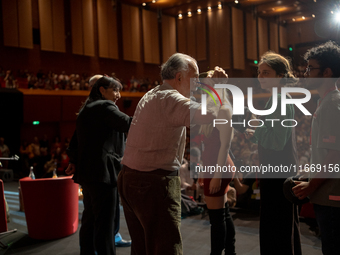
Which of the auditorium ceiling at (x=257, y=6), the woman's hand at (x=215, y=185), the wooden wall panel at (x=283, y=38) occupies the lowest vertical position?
the woman's hand at (x=215, y=185)

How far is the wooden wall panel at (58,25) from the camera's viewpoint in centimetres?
1155

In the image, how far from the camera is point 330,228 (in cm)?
134

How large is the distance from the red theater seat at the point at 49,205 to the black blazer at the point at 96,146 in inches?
36.2

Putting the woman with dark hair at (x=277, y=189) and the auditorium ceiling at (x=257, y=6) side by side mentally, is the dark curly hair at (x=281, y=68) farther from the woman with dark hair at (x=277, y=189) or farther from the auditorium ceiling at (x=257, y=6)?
the auditorium ceiling at (x=257, y=6)

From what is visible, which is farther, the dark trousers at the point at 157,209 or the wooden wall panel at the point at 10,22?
the wooden wall panel at the point at 10,22

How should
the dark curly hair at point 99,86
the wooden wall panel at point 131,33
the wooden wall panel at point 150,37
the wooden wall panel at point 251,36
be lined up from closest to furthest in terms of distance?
the dark curly hair at point 99,86
the wooden wall panel at point 131,33
the wooden wall panel at point 150,37
the wooden wall panel at point 251,36

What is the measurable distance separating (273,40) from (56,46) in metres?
10.4

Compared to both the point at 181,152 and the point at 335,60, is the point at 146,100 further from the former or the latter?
the point at 335,60

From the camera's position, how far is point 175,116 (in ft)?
4.33

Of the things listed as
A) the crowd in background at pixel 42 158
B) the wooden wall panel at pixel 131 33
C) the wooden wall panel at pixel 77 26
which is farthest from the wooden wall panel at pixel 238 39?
the crowd in background at pixel 42 158

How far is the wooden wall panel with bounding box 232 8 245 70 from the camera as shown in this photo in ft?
46.8

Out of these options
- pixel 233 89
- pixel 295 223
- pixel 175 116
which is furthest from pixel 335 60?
pixel 295 223

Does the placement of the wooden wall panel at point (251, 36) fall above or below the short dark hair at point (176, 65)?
above

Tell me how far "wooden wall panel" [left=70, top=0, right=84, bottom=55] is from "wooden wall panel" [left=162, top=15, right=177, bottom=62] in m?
3.85
